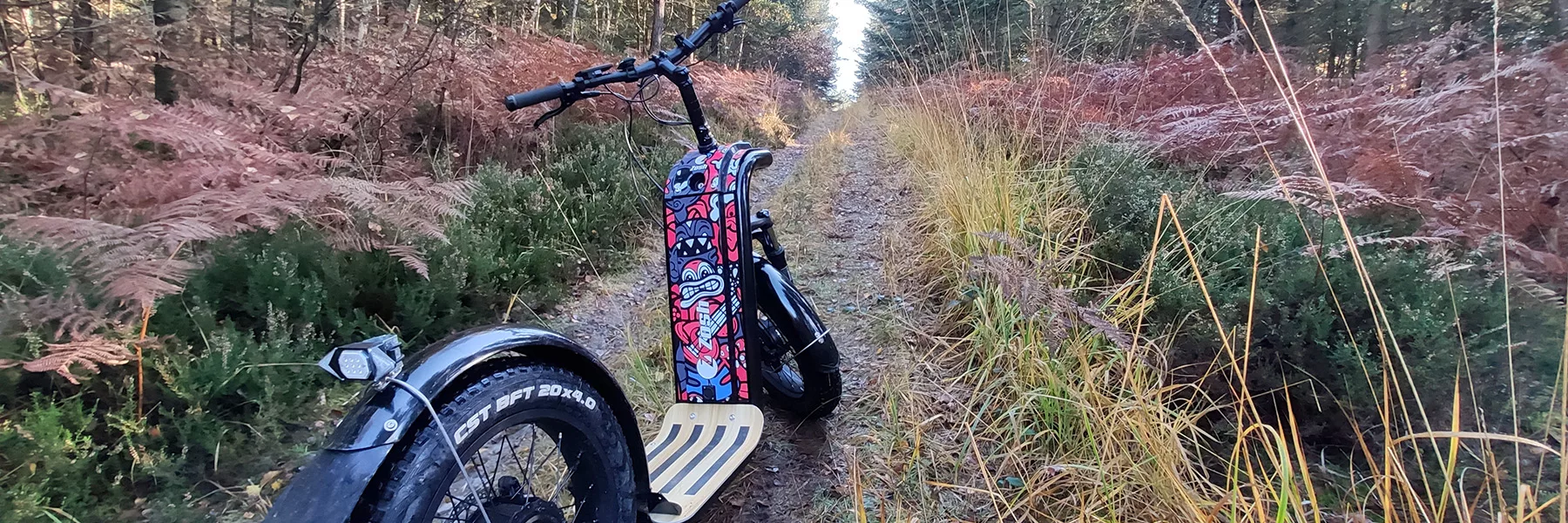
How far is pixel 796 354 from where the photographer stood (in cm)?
216

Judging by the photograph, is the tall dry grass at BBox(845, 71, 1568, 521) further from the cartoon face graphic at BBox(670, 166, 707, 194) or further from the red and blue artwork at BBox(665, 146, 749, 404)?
the cartoon face graphic at BBox(670, 166, 707, 194)

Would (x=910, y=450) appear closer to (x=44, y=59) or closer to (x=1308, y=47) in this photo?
(x=44, y=59)

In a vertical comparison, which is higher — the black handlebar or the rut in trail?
the black handlebar

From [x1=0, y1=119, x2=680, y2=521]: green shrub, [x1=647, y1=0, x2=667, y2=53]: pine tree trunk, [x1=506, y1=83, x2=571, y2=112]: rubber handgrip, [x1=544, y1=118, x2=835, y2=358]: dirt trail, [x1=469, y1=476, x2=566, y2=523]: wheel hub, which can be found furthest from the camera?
[x1=647, y1=0, x2=667, y2=53]: pine tree trunk

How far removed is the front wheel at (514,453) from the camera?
1021mm

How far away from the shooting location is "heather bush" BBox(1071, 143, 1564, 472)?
161cm

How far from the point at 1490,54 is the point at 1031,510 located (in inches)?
106

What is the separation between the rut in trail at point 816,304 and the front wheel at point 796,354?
0.48 feet

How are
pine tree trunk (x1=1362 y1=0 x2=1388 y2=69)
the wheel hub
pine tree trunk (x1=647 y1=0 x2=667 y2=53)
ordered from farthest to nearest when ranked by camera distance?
pine tree trunk (x1=647 y1=0 x2=667 y2=53) < pine tree trunk (x1=1362 y1=0 x2=1388 y2=69) < the wheel hub

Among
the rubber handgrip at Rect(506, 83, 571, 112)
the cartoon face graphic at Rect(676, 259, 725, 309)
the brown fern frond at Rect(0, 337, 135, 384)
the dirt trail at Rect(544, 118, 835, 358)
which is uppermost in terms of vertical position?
the rubber handgrip at Rect(506, 83, 571, 112)

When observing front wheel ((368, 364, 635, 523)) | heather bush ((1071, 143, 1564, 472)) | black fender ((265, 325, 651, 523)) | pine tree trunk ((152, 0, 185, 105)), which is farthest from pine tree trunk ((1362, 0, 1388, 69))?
pine tree trunk ((152, 0, 185, 105))

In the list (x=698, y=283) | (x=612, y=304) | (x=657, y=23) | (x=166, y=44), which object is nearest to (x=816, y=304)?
(x=612, y=304)

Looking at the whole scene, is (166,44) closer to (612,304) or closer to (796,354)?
(612,304)

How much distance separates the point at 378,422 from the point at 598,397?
0.43 metres
